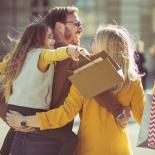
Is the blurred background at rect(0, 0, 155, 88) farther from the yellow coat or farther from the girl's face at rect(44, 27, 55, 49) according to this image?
the yellow coat

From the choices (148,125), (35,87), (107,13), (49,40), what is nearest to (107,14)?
(107,13)

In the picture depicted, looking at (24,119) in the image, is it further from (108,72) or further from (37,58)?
(108,72)

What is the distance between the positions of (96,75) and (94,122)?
0.29 meters

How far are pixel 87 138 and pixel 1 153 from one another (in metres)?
0.78

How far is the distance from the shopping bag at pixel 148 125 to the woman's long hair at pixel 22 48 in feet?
2.37

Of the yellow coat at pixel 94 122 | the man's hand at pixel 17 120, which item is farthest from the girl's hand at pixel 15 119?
the yellow coat at pixel 94 122

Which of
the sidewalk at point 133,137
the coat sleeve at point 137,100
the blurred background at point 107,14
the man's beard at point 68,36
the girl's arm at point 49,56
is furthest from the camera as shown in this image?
the blurred background at point 107,14

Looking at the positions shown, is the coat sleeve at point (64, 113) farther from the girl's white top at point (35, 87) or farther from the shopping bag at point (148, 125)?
the shopping bag at point (148, 125)

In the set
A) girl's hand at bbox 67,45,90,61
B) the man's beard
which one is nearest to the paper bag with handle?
girl's hand at bbox 67,45,90,61

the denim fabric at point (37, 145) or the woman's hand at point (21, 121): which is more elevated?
the woman's hand at point (21, 121)

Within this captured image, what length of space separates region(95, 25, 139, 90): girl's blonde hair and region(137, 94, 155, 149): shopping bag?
18 cm

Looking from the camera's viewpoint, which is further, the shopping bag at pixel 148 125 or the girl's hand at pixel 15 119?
the girl's hand at pixel 15 119

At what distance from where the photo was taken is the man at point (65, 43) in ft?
11.7

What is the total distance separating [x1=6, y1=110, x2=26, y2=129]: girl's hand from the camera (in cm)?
371
